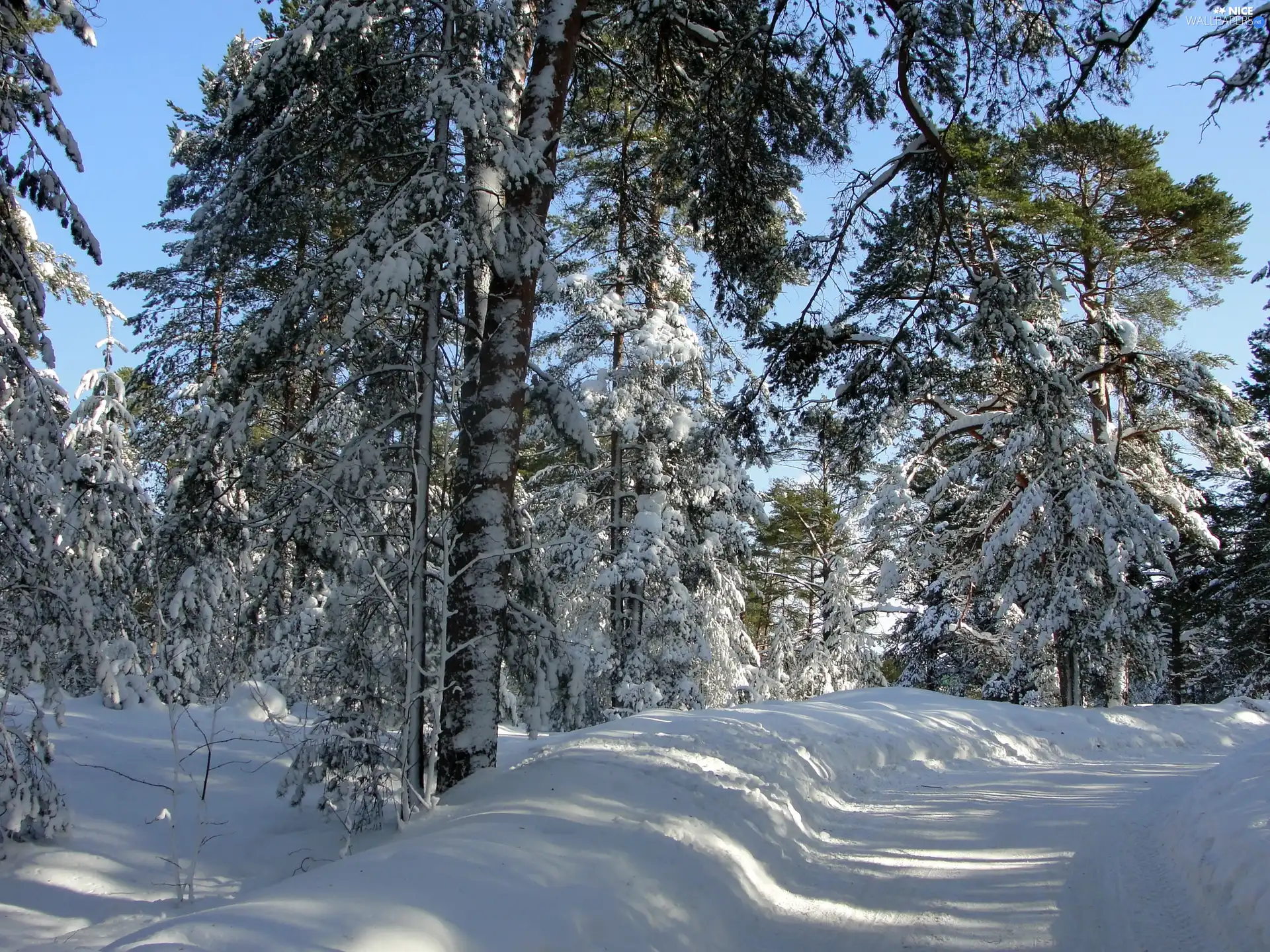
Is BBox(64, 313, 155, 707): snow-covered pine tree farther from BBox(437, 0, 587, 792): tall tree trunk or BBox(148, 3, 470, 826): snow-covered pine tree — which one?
BBox(437, 0, 587, 792): tall tree trunk

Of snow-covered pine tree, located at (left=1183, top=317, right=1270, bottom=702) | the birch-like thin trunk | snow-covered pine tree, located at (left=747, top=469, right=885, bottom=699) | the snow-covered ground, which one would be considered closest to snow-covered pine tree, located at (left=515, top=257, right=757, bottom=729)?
snow-covered pine tree, located at (left=747, top=469, right=885, bottom=699)

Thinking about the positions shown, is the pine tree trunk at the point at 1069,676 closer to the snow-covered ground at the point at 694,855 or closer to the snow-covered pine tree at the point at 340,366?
the snow-covered ground at the point at 694,855

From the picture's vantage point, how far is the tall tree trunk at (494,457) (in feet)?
22.6

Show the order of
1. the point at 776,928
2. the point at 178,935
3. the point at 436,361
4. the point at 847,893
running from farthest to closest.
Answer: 1. the point at 436,361
2. the point at 847,893
3. the point at 776,928
4. the point at 178,935

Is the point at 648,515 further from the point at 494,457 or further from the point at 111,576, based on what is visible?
the point at 111,576

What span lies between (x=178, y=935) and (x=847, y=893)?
3580 mm

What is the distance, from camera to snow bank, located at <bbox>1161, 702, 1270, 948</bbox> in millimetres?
4211

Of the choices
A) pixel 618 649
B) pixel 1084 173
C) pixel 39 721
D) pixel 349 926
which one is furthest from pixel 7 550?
pixel 1084 173

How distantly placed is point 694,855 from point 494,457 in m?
3.61

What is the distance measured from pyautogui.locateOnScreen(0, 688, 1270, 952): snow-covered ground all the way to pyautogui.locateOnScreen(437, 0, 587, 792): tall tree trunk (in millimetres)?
622

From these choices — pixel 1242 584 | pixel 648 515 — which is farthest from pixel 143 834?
pixel 1242 584

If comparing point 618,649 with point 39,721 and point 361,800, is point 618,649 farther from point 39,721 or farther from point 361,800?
point 39,721

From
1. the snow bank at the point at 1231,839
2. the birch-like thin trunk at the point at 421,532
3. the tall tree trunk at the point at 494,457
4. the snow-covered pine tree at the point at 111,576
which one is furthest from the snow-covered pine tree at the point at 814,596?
the snow-covered pine tree at the point at 111,576

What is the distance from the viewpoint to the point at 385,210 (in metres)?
6.56
